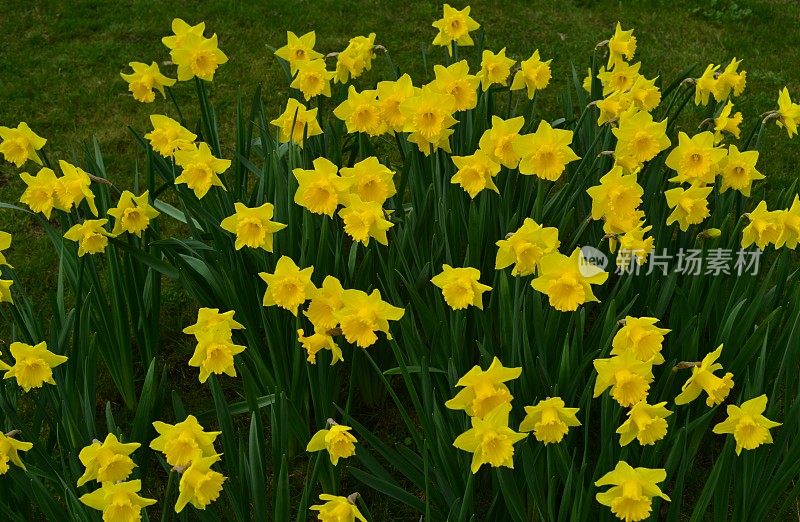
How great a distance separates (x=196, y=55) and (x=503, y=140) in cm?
111

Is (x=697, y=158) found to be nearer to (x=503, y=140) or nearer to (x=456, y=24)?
(x=503, y=140)

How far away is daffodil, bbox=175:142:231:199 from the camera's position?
2.46m

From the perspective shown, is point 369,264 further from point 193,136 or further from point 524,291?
point 193,136

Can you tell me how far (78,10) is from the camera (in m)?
5.96

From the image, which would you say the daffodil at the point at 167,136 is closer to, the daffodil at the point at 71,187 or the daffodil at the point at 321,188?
the daffodil at the point at 71,187

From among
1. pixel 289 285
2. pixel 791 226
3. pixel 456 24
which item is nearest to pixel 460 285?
pixel 289 285

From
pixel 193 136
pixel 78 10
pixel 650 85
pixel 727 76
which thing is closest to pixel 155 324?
pixel 193 136

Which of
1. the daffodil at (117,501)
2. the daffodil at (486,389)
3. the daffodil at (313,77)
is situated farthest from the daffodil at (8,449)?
the daffodil at (313,77)

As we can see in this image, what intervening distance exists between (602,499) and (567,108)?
1.90m

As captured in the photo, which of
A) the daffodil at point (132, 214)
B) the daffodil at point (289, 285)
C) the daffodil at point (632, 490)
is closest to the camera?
the daffodil at point (632, 490)

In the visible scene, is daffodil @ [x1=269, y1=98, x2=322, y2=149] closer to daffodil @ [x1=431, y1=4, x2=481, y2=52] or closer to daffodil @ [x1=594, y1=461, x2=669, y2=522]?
daffodil @ [x1=431, y1=4, x2=481, y2=52]

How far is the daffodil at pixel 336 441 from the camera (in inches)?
74.3

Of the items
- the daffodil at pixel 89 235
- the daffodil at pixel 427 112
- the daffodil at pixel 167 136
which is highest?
the daffodil at pixel 427 112
